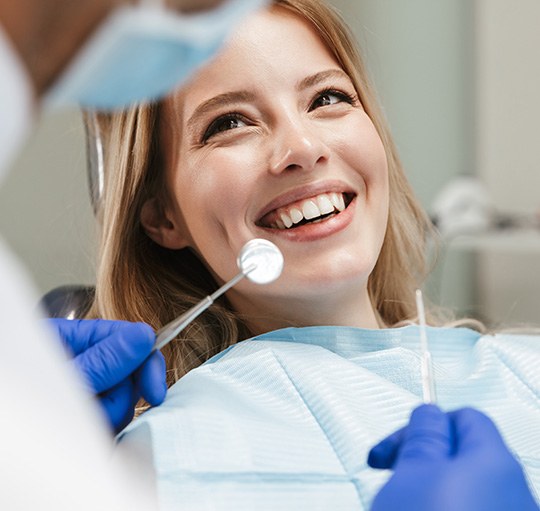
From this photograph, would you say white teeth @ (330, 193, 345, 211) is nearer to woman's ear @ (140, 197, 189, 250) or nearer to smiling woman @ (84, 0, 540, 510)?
smiling woman @ (84, 0, 540, 510)

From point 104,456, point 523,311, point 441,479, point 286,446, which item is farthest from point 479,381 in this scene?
point 523,311

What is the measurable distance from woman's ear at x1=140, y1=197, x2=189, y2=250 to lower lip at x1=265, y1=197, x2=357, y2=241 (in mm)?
225

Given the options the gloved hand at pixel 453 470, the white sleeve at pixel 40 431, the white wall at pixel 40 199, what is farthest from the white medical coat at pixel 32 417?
the white wall at pixel 40 199

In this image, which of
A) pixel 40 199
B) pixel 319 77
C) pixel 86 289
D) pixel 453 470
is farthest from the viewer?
pixel 40 199

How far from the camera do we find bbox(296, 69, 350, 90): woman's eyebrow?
1.31 metres

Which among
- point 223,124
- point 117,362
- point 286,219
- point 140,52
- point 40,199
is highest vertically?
point 40,199

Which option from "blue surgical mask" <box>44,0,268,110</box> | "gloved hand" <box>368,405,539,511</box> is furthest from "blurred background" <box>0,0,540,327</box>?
"blue surgical mask" <box>44,0,268,110</box>

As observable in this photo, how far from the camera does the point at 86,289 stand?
159cm

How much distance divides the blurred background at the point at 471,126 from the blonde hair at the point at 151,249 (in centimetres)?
176

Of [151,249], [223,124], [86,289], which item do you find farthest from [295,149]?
[86,289]

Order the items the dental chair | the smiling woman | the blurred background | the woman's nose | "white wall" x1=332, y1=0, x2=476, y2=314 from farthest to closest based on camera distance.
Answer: "white wall" x1=332, y1=0, x2=476, y2=314
the blurred background
the dental chair
the woman's nose
the smiling woman

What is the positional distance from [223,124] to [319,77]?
169mm

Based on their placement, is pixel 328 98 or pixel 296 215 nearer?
pixel 296 215

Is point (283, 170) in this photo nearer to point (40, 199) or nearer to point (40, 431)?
point (40, 431)
